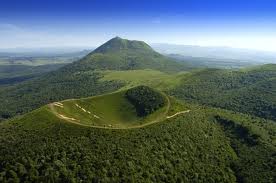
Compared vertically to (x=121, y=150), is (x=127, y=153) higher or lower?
lower

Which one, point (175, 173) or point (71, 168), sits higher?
point (71, 168)

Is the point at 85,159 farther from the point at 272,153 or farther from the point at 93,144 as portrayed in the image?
the point at 272,153

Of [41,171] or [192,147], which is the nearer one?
[41,171]

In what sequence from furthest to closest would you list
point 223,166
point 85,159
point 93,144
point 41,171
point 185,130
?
point 185,130 → point 223,166 → point 93,144 → point 85,159 → point 41,171

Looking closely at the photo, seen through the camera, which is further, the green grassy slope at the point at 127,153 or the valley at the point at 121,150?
the valley at the point at 121,150

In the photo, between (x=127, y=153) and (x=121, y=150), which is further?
(x=127, y=153)

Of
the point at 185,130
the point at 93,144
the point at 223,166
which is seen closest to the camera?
the point at 93,144

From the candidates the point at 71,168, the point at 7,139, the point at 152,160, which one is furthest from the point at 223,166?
the point at 7,139

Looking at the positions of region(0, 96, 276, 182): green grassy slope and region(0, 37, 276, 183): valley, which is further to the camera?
region(0, 37, 276, 183): valley
